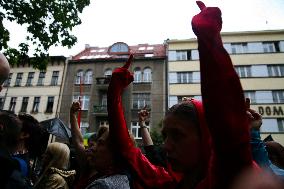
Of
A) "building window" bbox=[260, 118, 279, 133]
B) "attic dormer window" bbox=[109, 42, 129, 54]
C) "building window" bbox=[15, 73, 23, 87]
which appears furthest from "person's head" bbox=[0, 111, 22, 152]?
"building window" bbox=[15, 73, 23, 87]

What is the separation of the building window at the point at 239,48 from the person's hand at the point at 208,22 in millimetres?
27505

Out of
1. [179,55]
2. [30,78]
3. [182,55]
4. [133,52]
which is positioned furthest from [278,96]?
[30,78]

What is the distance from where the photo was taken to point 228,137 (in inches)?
28.6

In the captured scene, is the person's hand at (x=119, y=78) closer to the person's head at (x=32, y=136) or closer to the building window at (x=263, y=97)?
the person's head at (x=32, y=136)

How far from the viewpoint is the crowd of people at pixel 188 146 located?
740mm

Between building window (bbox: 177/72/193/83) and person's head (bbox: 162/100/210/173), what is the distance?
81.2ft

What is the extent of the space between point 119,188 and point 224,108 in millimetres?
1260

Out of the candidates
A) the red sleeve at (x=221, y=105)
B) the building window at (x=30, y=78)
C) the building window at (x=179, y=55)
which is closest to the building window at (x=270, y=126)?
the building window at (x=179, y=55)

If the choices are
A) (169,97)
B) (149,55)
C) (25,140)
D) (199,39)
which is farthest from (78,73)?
(199,39)

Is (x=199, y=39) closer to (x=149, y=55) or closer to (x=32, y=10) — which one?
(x=32, y=10)

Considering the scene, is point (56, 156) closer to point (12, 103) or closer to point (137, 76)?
point (137, 76)

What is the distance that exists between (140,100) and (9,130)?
23.4 metres

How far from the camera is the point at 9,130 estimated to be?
1987 millimetres

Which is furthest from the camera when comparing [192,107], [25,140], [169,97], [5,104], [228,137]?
[5,104]
